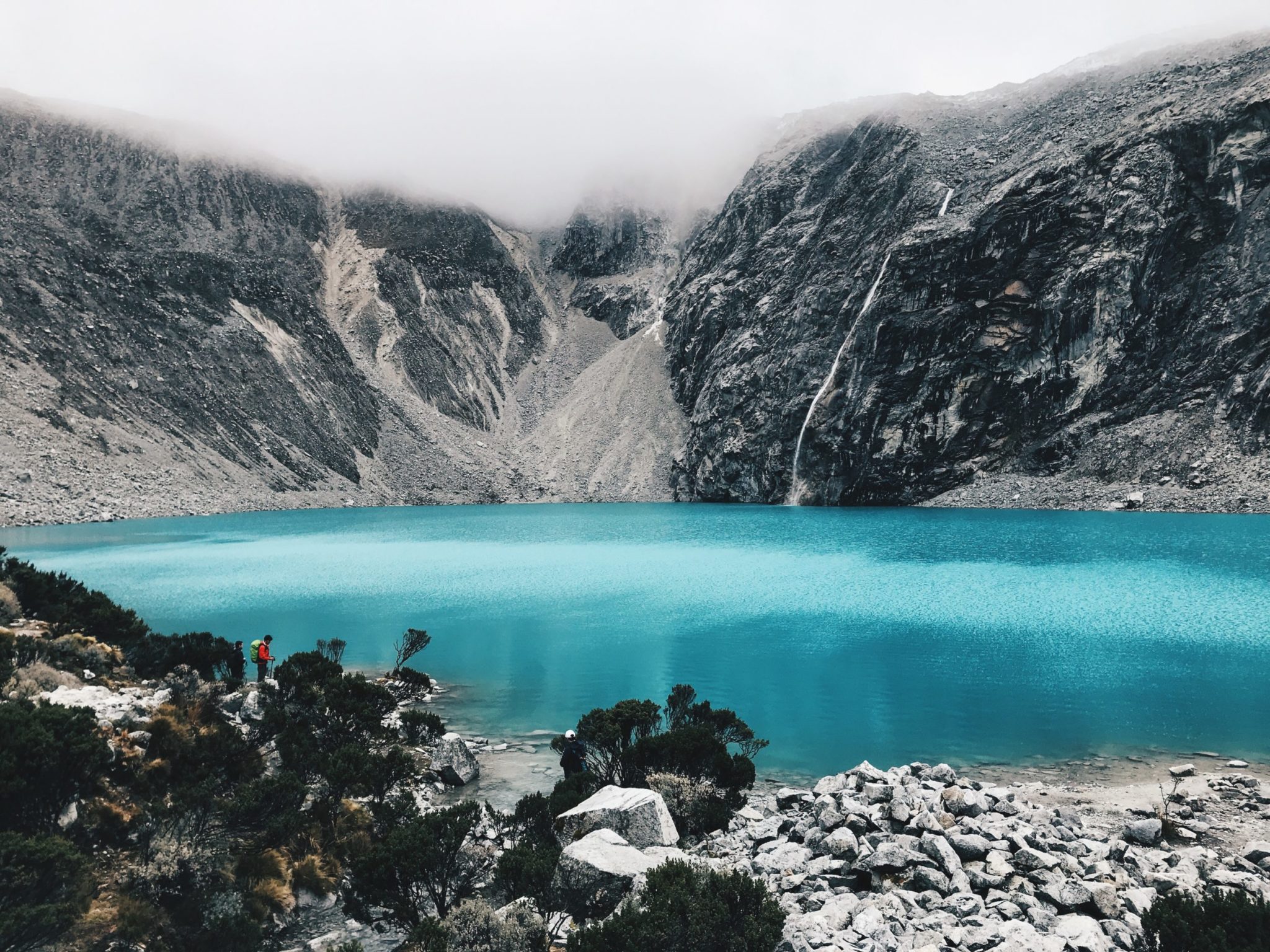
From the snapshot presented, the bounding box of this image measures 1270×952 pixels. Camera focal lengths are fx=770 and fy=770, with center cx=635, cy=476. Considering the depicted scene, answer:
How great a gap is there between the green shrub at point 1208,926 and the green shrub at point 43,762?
13735 mm

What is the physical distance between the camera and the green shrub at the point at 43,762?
34.6 feet

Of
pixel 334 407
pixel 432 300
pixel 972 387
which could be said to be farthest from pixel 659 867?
pixel 432 300

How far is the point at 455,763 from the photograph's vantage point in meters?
15.6

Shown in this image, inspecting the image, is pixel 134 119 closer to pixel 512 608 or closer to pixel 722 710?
pixel 512 608

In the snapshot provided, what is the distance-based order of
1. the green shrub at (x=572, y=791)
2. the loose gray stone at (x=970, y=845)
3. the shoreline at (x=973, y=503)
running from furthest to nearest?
the shoreline at (x=973, y=503) < the green shrub at (x=572, y=791) < the loose gray stone at (x=970, y=845)

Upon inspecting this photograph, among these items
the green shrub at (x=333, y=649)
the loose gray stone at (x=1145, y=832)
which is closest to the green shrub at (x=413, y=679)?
the green shrub at (x=333, y=649)

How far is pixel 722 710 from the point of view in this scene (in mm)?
16703

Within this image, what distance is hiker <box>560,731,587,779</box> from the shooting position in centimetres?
1466

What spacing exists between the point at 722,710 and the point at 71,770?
11.6m

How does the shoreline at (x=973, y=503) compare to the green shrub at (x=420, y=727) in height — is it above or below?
below

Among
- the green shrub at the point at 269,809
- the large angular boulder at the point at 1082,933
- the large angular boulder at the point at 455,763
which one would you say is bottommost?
the large angular boulder at the point at 455,763

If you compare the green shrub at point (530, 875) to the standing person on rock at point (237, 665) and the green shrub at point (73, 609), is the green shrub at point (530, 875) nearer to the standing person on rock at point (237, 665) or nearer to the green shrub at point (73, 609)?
the standing person on rock at point (237, 665)

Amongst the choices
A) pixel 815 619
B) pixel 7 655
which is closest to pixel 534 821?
pixel 7 655

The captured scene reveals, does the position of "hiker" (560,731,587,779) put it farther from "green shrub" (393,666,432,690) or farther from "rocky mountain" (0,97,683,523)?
"rocky mountain" (0,97,683,523)
